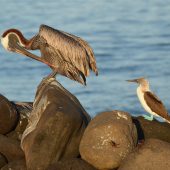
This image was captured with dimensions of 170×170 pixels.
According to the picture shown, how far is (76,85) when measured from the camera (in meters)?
25.5

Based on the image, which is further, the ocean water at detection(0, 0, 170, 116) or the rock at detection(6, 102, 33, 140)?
the ocean water at detection(0, 0, 170, 116)

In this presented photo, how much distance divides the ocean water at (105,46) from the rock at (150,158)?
9.65 meters

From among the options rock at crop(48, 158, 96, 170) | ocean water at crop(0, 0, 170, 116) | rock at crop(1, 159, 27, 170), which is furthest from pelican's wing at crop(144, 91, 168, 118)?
ocean water at crop(0, 0, 170, 116)

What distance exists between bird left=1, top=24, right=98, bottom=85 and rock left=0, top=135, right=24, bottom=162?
6.46 ft

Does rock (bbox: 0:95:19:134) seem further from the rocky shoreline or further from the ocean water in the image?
the ocean water

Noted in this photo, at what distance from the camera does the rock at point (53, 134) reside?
14078mm

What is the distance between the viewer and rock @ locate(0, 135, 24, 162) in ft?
48.8

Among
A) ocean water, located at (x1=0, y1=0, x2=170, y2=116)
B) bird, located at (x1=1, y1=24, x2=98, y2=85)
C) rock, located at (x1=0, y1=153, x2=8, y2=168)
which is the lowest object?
ocean water, located at (x1=0, y1=0, x2=170, y2=116)

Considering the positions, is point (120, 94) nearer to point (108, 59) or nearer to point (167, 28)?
point (108, 59)

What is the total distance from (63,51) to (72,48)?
10.0 inches

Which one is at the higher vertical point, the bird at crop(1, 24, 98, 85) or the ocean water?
the bird at crop(1, 24, 98, 85)

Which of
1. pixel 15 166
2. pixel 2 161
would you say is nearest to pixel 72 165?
pixel 15 166

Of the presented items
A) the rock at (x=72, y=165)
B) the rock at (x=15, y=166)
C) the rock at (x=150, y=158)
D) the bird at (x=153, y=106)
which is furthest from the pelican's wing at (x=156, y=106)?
the rock at (x=15, y=166)

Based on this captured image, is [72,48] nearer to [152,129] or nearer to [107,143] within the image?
[152,129]
